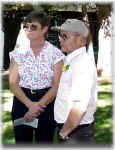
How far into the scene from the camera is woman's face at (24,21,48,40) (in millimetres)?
3174

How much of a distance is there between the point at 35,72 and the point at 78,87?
85 cm

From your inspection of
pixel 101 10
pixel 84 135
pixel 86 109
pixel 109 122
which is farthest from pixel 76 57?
pixel 101 10

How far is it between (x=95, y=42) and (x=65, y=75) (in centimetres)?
1514

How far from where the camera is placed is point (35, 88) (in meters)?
3.26

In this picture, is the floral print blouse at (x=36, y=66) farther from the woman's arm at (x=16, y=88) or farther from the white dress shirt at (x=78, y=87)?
the white dress shirt at (x=78, y=87)

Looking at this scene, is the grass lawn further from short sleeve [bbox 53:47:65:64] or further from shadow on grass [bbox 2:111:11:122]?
short sleeve [bbox 53:47:65:64]

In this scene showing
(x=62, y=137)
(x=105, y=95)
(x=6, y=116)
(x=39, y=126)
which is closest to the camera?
(x=62, y=137)

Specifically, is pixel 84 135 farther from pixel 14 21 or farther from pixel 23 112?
pixel 14 21

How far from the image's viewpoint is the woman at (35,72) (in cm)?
320

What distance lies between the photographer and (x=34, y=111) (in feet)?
10.8

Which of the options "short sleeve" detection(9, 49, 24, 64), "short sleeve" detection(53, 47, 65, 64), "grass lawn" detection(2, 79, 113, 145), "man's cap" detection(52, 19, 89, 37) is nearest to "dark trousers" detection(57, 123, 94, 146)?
"man's cap" detection(52, 19, 89, 37)

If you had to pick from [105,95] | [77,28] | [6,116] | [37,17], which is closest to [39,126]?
[37,17]

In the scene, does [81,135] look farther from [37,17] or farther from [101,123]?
[101,123]

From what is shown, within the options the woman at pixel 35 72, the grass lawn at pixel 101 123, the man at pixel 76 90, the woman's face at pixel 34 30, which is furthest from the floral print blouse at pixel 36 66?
the grass lawn at pixel 101 123
